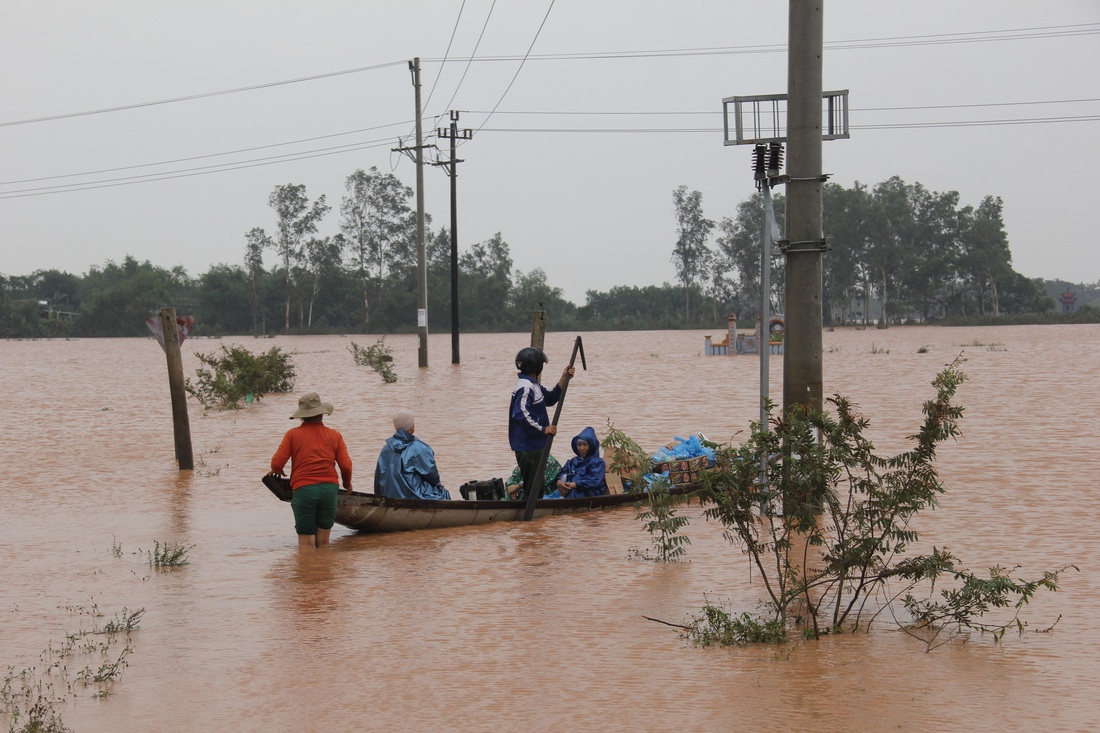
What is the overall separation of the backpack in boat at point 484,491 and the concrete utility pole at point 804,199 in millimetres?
3393

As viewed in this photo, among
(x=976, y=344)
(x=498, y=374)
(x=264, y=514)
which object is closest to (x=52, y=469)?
(x=264, y=514)

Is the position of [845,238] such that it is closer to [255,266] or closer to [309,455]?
[255,266]

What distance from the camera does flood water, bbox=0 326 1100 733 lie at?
250 inches

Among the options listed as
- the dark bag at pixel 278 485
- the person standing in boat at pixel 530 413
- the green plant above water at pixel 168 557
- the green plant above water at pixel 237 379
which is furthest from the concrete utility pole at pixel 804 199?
the green plant above water at pixel 237 379

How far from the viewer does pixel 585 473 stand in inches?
500

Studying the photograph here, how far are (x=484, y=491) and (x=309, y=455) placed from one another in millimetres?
2451

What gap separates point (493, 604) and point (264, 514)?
5.57 meters

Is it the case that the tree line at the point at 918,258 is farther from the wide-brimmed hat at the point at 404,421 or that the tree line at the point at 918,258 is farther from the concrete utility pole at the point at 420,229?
the wide-brimmed hat at the point at 404,421

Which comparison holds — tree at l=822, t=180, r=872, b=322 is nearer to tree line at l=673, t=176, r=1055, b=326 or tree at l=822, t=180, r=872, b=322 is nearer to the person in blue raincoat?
tree line at l=673, t=176, r=1055, b=326

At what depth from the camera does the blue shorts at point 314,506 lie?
1066cm

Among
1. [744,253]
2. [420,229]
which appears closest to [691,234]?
[744,253]

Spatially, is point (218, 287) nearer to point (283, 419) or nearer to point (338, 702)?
point (283, 419)

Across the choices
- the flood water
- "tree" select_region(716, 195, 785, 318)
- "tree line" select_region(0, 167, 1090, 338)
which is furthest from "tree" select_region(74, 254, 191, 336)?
the flood water

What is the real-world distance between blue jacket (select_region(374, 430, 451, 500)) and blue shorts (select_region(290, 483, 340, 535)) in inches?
40.0
